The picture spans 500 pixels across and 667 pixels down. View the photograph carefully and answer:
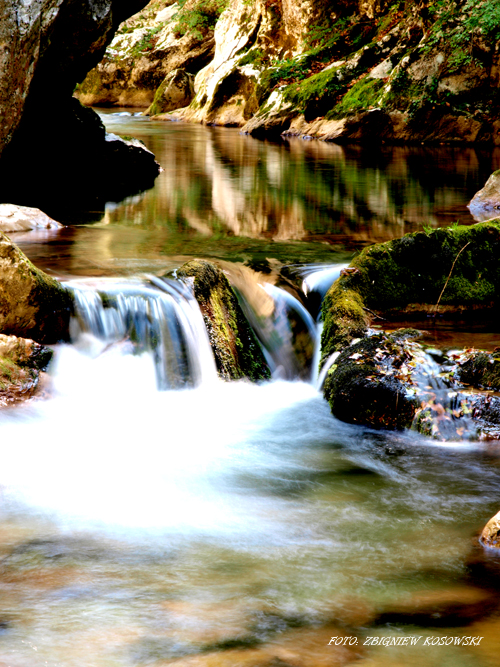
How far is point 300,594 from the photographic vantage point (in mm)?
2838

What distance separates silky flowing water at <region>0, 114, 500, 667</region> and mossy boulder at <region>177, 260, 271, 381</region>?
0.36ft

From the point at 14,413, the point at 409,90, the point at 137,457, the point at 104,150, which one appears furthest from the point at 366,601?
the point at 409,90

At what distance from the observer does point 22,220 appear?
28.7 feet

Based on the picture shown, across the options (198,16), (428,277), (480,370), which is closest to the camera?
(480,370)

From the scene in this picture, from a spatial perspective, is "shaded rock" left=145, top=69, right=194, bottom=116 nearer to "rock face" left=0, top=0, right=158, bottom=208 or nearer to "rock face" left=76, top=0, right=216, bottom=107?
"rock face" left=76, top=0, right=216, bottom=107

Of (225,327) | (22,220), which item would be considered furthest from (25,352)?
(22,220)

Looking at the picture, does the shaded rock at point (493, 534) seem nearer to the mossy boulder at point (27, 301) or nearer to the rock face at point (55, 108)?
the mossy boulder at point (27, 301)

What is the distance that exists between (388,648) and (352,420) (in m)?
2.56

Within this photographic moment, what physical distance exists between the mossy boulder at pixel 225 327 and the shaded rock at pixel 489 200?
5279 mm

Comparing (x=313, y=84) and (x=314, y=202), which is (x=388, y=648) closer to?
(x=314, y=202)

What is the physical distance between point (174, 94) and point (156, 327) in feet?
94.3

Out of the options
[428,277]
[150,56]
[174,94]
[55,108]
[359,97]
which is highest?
[150,56]

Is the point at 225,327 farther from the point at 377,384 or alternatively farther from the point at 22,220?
the point at 22,220

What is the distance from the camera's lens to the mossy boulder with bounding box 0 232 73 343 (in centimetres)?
522
